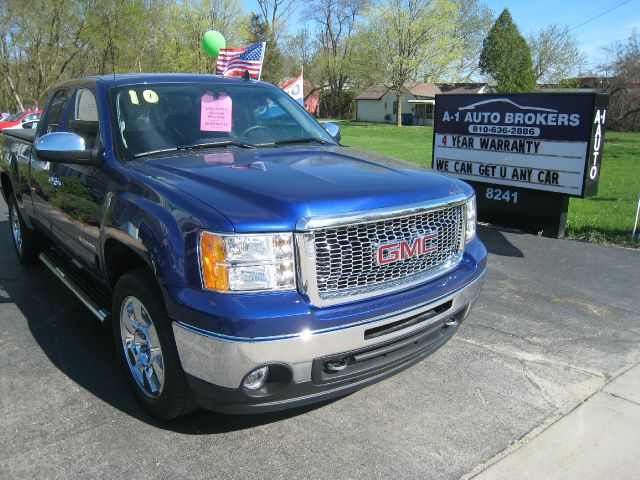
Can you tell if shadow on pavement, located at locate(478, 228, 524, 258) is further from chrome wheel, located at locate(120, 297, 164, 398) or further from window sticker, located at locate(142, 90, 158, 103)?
chrome wheel, located at locate(120, 297, 164, 398)

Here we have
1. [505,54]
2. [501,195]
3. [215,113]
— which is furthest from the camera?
[505,54]

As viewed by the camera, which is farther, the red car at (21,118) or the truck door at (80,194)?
the red car at (21,118)

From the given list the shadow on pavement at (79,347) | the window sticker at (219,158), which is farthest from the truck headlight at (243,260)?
the shadow on pavement at (79,347)

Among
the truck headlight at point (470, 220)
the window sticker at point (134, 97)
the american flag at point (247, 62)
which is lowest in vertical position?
the truck headlight at point (470, 220)

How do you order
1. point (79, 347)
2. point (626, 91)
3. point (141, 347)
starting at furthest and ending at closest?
point (626, 91), point (79, 347), point (141, 347)

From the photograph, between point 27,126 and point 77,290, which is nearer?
point 77,290

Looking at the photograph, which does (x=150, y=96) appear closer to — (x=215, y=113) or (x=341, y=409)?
(x=215, y=113)

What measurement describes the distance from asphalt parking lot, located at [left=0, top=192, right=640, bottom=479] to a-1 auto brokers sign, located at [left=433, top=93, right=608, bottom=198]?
241 centimetres

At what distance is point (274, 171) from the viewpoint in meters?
3.00

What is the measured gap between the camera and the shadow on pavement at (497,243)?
6457mm

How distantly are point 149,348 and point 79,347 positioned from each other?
1.36 m

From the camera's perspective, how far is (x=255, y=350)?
2.38 metres

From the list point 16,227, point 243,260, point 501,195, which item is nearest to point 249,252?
point 243,260

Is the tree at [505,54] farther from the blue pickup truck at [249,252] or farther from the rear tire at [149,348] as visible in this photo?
the rear tire at [149,348]
